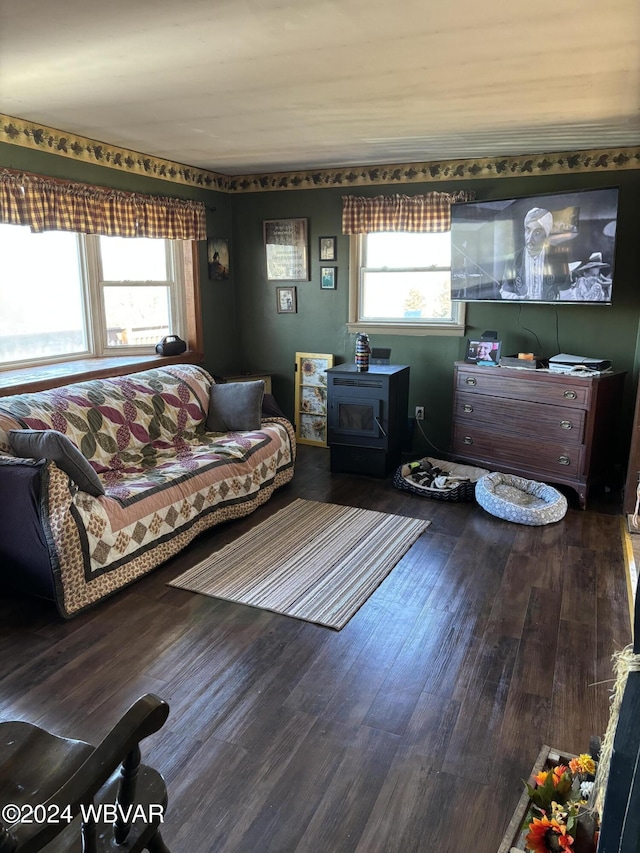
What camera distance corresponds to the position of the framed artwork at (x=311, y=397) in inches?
215

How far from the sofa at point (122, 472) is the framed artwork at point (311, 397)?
99cm

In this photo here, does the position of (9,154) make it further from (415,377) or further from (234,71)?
(415,377)

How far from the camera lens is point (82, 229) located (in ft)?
13.2

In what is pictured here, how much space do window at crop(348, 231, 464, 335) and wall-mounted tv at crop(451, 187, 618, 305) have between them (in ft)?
1.27

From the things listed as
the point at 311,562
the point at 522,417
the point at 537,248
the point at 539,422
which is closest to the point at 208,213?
the point at 537,248

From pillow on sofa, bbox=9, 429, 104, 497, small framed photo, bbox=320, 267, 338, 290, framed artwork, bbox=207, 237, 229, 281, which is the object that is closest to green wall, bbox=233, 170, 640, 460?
small framed photo, bbox=320, 267, 338, 290

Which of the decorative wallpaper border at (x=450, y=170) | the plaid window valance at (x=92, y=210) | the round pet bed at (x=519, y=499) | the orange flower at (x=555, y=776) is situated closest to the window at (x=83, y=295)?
the plaid window valance at (x=92, y=210)

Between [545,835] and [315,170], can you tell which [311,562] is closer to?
[545,835]

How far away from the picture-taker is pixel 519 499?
404 centimetres

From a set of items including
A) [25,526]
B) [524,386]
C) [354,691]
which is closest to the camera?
[354,691]

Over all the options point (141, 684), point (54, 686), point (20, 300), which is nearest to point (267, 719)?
point (141, 684)

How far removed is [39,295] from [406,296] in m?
2.79

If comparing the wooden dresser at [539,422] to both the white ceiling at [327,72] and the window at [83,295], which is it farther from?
the window at [83,295]

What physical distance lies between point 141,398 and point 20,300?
97 cm
